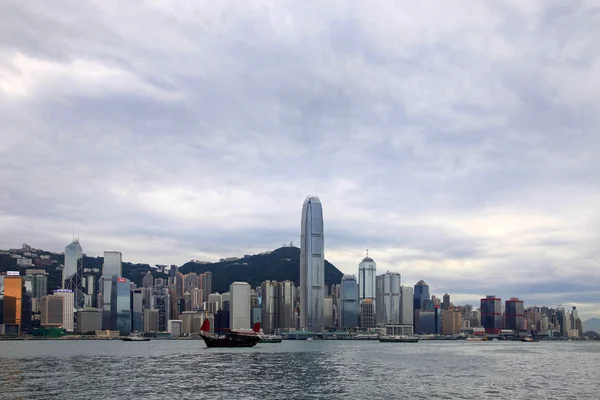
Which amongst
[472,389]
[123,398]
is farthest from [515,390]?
[123,398]

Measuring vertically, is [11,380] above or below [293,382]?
above

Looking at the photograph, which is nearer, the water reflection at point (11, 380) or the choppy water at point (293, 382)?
the choppy water at point (293, 382)

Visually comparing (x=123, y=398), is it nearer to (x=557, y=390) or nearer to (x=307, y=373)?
(x=307, y=373)

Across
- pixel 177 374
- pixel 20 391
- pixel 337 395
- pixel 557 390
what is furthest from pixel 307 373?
pixel 20 391

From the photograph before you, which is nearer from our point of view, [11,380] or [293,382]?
[11,380]

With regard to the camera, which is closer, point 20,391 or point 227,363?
point 20,391

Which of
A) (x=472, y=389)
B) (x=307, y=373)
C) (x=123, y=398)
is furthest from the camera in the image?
(x=307, y=373)

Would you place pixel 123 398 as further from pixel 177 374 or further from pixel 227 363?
pixel 227 363

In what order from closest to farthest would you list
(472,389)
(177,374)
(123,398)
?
(123,398)
(472,389)
(177,374)

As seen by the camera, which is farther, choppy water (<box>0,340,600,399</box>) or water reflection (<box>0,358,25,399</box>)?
water reflection (<box>0,358,25,399</box>)
